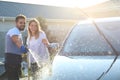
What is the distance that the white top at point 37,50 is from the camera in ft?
28.0

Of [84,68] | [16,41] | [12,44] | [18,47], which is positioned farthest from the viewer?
[12,44]

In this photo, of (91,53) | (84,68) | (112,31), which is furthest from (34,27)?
(84,68)

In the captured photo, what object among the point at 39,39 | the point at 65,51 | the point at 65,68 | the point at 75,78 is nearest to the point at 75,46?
the point at 65,51

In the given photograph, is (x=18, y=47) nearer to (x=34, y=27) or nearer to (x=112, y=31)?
(x=34, y=27)

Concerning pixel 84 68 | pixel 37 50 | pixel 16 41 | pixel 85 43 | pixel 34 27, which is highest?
pixel 84 68

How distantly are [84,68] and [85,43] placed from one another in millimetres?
1141

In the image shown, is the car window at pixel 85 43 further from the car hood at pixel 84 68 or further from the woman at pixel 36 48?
the woman at pixel 36 48

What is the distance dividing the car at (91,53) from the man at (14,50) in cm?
195

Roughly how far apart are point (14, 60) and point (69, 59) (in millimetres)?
3237

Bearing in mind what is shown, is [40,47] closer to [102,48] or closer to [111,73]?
[102,48]

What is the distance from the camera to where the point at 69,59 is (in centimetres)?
545

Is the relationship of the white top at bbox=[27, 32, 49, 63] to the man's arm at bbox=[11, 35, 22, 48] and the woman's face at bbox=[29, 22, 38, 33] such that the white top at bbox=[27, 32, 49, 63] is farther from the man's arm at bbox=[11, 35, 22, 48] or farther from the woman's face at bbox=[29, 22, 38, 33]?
the man's arm at bbox=[11, 35, 22, 48]

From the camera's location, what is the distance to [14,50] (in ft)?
27.8

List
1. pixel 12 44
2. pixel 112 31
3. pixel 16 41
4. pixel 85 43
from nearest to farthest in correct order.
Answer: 1. pixel 112 31
2. pixel 85 43
3. pixel 16 41
4. pixel 12 44
